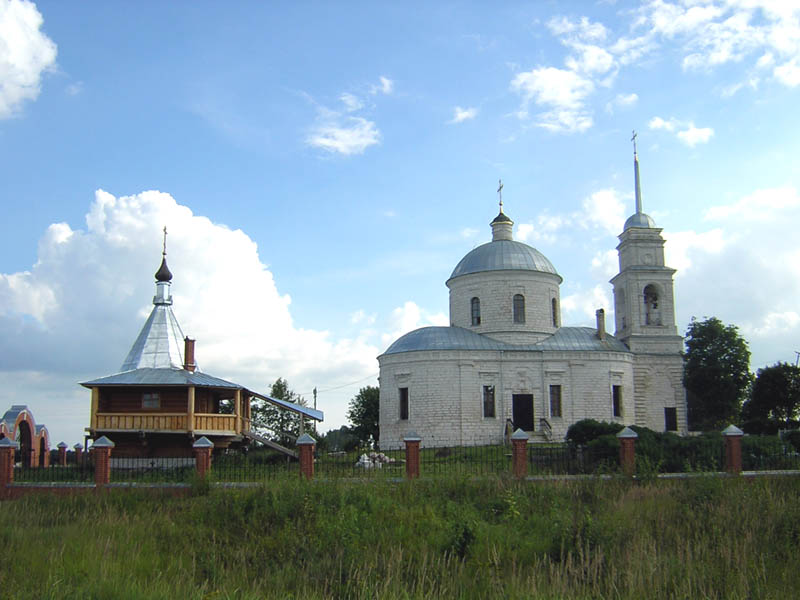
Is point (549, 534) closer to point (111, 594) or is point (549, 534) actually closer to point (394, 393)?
point (111, 594)

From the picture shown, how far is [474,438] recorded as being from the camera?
103 feet

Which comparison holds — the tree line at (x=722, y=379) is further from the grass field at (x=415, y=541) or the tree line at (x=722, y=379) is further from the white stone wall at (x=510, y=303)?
the grass field at (x=415, y=541)

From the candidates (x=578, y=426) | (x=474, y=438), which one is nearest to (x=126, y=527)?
(x=578, y=426)

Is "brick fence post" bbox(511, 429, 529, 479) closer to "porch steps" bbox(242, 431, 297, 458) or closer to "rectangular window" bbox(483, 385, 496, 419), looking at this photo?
"porch steps" bbox(242, 431, 297, 458)

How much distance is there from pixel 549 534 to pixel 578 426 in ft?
48.3

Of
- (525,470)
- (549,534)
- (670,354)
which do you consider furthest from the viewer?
(670,354)

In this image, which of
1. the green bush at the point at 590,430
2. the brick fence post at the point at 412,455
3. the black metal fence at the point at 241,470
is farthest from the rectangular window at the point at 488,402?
the brick fence post at the point at 412,455

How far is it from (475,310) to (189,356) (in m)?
14.5

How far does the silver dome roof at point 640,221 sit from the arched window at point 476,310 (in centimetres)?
885

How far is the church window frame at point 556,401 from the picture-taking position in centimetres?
3262

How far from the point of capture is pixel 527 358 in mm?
32781

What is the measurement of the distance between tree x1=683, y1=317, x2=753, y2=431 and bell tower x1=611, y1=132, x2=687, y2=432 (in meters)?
5.19

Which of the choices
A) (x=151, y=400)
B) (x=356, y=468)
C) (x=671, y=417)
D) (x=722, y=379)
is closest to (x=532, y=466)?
Answer: (x=356, y=468)

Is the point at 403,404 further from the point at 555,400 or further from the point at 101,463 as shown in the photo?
the point at 101,463
